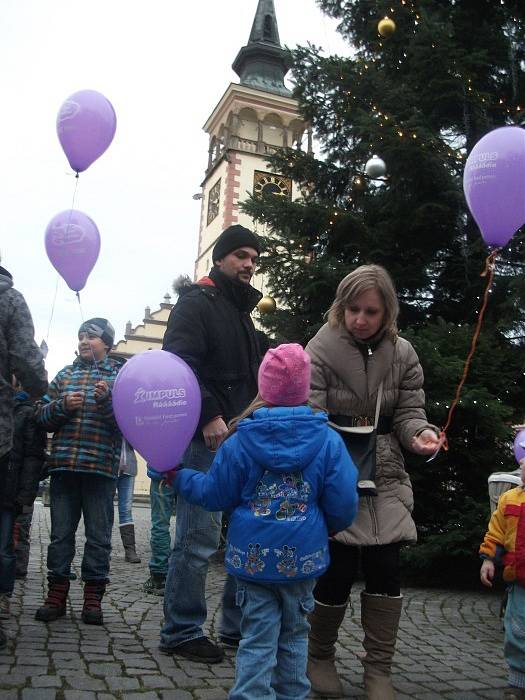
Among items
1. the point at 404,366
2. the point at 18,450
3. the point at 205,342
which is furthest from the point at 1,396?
the point at 404,366

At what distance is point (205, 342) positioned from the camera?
343 centimetres

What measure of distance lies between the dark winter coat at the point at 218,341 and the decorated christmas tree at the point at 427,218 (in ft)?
10.4

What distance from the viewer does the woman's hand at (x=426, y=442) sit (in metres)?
2.89

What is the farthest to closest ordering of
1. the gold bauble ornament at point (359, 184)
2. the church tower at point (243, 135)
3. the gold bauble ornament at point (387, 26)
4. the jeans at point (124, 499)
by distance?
the church tower at point (243, 135) → the gold bauble ornament at point (359, 184) → the gold bauble ornament at point (387, 26) → the jeans at point (124, 499)

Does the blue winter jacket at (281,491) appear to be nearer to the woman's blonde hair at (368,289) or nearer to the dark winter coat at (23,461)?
the woman's blonde hair at (368,289)

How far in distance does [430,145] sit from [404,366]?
4.77 meters

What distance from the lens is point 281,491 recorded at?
2.45 meters

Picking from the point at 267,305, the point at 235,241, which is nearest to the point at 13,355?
the point at 235,241

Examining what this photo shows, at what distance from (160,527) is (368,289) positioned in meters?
3.14

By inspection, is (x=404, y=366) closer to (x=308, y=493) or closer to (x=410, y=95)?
(x=308, y=493)

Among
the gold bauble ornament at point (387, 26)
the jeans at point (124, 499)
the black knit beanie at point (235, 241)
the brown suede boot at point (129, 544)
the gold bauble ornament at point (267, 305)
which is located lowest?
the brown suede boot at point (129, 544)

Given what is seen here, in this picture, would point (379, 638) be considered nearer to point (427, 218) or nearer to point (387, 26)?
point (427, 218)

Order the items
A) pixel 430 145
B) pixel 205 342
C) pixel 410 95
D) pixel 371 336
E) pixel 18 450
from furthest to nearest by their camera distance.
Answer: pixel 410 95 < pixel 430 145 < pixel 18 450 < pixel 205 342 < pixel 371 336

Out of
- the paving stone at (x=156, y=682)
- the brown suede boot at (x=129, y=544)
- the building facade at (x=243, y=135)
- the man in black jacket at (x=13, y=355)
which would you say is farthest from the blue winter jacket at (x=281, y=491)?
the building facade at (x=243, y=135)
